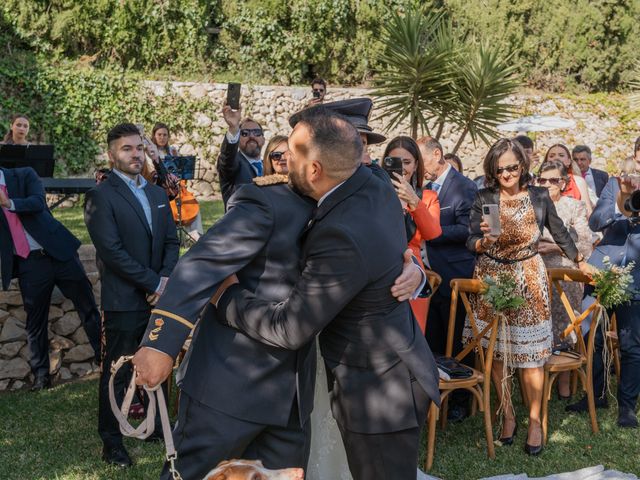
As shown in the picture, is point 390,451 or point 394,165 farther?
point 394,165

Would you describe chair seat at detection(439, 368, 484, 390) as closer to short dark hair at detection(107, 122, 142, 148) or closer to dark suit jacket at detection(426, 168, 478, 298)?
dark suit jacket at detection(426, 168, 478, 298)

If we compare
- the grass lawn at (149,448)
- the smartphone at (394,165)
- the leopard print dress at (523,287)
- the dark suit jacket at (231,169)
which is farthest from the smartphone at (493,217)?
the dark suit jacket at (231,169)

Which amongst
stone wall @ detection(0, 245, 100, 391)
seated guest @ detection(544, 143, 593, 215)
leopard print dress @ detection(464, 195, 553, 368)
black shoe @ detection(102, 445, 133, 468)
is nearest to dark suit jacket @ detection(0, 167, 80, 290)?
stone wall @ detection(0, 245, 100, 391)

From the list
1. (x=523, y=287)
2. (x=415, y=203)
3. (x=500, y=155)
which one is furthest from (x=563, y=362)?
(x=415, y=203)

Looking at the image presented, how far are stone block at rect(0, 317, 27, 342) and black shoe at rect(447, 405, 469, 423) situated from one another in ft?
12.8

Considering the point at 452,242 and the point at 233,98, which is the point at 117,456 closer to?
the point at 233,98

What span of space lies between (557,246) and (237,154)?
3.05m

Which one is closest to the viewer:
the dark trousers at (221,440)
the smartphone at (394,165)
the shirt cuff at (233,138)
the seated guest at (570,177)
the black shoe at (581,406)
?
→ the dark trousers at (221,440)

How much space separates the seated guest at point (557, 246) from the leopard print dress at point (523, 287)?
1238 millimetres

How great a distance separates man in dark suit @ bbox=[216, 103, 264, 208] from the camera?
19.5 ft

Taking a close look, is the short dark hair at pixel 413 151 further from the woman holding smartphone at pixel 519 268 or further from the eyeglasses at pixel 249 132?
the eyeglasses at pixel 249 132

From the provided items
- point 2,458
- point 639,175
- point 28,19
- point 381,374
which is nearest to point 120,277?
point 2,458

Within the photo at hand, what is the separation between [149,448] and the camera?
209 inches

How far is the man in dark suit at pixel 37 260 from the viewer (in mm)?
6430
